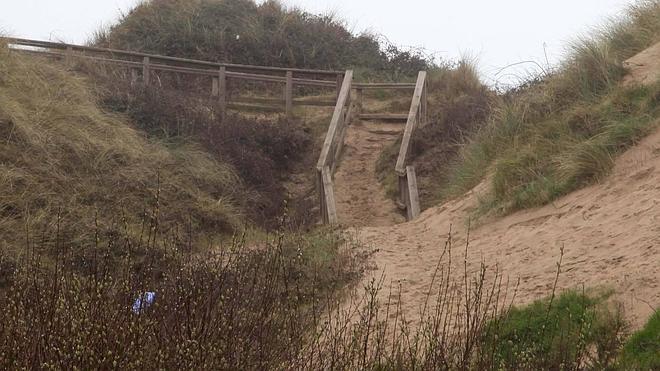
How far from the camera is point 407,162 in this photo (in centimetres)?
1680

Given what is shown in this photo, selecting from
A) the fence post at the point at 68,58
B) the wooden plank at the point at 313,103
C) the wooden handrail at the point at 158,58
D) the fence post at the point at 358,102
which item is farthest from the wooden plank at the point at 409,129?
the fence post at the point at 68,58

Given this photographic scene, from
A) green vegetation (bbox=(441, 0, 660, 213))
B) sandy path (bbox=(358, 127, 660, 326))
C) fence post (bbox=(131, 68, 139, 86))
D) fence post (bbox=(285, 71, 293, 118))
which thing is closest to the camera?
sandy path (bbox=(358, 127, 660, 326))

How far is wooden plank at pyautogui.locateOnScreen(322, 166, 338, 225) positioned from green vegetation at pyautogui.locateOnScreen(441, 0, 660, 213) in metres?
1.63

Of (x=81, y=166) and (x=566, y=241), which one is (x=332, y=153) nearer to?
(x=81, y=166)

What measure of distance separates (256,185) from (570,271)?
31.2ft

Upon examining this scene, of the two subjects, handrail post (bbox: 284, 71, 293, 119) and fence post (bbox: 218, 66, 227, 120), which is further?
handrail post (bbox: 284, 71, 293, 119)

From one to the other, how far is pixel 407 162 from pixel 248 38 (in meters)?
9.62

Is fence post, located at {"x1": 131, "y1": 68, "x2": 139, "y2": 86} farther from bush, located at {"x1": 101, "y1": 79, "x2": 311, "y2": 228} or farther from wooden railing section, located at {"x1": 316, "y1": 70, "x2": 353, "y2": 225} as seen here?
wooden railing section, located at {"x1": 316, "y1": 70, "x2": 353, "y2": 225}

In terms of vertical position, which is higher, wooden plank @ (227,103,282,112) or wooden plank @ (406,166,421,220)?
wooden plank @ (227,103,282,112)

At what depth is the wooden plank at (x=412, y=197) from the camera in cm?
1446

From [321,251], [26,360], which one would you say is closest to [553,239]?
[321,251]

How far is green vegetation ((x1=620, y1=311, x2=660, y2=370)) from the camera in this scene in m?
5.60

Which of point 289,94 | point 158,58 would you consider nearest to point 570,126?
point 289,94

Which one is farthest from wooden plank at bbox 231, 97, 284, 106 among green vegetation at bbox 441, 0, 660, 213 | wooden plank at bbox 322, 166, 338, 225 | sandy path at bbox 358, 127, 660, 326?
sandy path at bbox 358, 127, 660, 326
